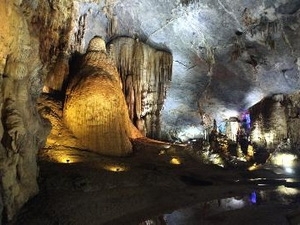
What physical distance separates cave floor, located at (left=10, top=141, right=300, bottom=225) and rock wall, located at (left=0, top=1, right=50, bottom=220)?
1.36 ft

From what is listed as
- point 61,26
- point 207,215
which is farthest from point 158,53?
point 207,215

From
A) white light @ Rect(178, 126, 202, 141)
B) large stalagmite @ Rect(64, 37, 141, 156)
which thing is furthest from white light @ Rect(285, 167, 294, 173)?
large stalagmite @ Rect(64, 37, 141, 156)

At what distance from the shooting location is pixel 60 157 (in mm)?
11820

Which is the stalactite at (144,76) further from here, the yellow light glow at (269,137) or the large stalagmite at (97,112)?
the yellow light glow at (269,137)

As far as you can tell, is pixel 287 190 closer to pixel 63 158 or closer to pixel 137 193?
pixel 137 193

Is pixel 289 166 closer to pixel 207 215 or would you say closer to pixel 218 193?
pixel 218 193

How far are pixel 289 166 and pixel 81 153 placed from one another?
12290 mm

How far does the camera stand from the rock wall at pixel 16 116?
6.87 metres

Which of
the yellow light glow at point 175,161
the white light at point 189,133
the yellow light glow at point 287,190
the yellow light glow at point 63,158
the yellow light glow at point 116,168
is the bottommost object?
the yellow light glow at point 287,190

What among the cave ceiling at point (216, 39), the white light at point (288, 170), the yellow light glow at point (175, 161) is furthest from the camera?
the white light at point (288, 170)

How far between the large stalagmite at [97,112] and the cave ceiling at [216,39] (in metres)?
3.15

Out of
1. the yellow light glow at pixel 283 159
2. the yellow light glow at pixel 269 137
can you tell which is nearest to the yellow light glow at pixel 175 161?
the yellow light glow at pixel 283 159

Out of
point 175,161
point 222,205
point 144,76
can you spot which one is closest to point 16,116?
point 222,205

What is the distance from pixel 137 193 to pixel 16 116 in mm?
3859
